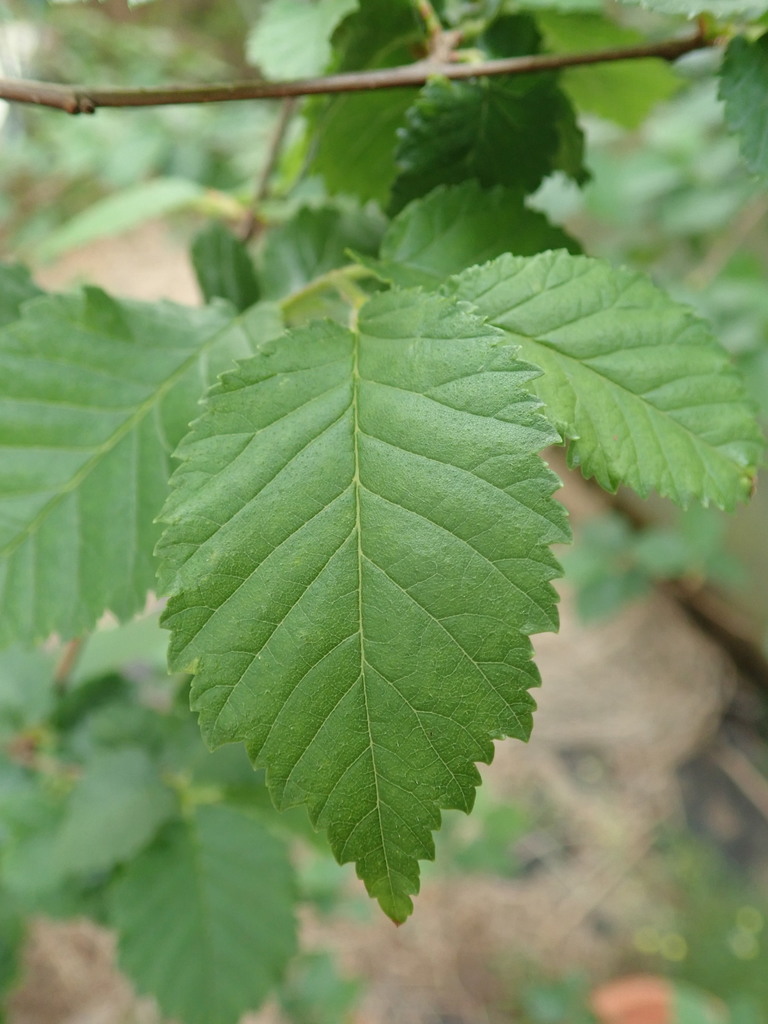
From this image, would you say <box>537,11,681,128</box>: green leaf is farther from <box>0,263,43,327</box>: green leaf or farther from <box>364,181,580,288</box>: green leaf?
<box>0,263,43,327</box>: green leaf

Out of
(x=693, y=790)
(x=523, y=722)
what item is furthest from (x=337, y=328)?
(x=693, y=790)

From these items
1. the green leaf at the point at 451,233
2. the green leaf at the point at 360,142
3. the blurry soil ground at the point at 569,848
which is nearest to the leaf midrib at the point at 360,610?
the green leaf at the point at 451,233

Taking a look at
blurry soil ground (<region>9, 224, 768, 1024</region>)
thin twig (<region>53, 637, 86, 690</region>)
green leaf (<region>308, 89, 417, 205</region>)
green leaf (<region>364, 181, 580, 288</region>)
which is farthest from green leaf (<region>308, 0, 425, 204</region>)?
blurry soil ground (<region>9, 224, 768, 1024</region>)

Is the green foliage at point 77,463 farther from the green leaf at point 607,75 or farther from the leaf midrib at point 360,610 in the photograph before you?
the green leaf at point 607,75

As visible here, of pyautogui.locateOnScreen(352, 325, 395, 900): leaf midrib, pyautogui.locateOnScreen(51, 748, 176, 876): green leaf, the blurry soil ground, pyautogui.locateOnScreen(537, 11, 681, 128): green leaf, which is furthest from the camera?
the blurry soil ground

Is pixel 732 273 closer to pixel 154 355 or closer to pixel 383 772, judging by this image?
pixel 154 355

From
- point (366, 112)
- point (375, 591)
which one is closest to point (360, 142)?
point (366, 112)
